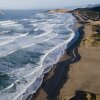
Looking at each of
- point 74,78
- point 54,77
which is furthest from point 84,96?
point 54,77

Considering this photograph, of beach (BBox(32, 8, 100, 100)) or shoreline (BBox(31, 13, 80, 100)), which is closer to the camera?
beach (BBox(32, 8, 100, 100))

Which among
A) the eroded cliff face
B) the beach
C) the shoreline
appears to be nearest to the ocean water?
the shoreline

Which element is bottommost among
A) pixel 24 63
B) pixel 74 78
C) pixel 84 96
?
pixel 24 63

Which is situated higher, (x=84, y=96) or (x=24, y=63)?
(x=84, y=96)

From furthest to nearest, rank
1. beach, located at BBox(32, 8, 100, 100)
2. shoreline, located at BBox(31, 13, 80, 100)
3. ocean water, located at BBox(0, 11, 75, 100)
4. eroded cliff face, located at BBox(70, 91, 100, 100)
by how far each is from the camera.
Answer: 1. ocean water, located at BBox(0, 11, 75, 100)
2. shoreline, located at BBox(31, 13, 80, 100)
3. beach, located at BBox(32, 8, 100, 100)
4. eroded cliff face, located at BBox(70, 91, 100, 100)

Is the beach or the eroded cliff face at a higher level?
the eroded cliff face

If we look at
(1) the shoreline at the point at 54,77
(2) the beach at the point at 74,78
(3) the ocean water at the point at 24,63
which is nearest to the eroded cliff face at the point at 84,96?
(2) the beach at the point at 74,78

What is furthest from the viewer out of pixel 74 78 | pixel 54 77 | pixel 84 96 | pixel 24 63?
pixel 24 63

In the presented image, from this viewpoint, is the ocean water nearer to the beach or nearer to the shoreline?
the shoreline

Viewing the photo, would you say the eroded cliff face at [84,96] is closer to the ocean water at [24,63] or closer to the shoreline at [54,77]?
the shoreline at [54,77]

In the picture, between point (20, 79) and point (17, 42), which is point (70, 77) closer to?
point (20, 79)

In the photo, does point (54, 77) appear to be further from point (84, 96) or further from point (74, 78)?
point (84, 96)
